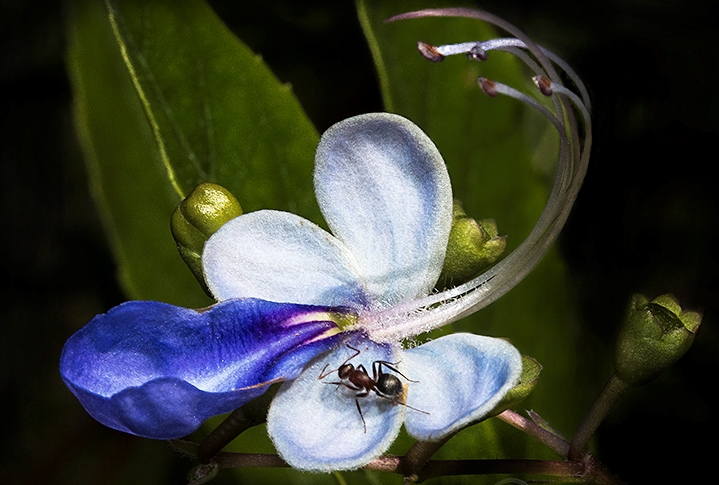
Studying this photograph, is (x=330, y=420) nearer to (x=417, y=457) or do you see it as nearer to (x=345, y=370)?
(x=345, y=370)

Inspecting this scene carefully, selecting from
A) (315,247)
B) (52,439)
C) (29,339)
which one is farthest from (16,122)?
(315,247)

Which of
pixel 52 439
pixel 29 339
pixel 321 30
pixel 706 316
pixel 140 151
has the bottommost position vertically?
pixel 52 439

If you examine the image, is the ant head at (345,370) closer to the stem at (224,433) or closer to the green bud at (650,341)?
the stem at (224,433)

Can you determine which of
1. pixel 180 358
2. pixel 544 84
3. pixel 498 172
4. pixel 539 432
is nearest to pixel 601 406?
pixel 539 432

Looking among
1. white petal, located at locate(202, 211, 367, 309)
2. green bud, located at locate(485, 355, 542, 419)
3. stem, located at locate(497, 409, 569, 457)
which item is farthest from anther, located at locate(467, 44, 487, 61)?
stem, located at locate(497, 409, 569, 457)

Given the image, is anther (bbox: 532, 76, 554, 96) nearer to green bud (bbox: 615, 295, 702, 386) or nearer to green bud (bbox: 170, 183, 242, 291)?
green bud (bbox: 615, 295, 702, 386)

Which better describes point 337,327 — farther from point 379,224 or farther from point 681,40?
point 681,40
